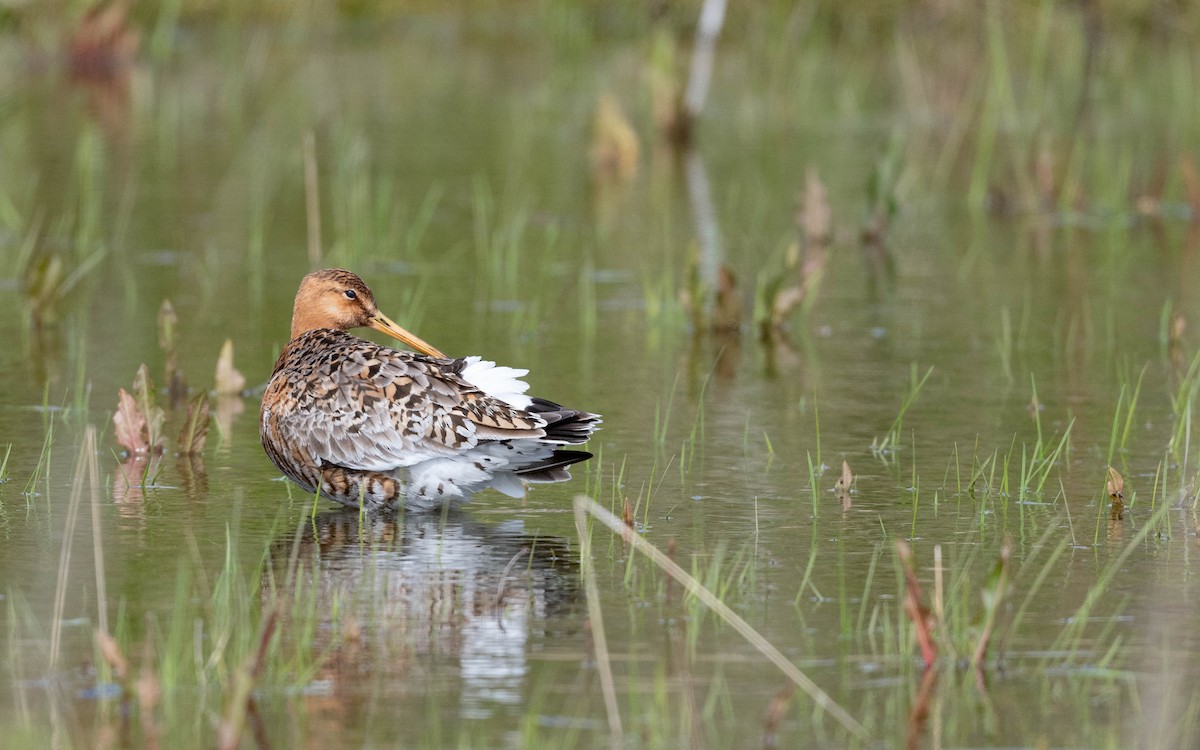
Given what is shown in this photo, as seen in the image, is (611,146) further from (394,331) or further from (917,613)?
(917,613)

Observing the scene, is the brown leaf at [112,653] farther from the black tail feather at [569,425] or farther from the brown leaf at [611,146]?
the brown leaf at [611,146]

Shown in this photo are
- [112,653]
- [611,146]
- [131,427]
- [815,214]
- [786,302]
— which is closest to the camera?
[112,653]

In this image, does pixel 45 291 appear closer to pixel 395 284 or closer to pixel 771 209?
pixel 395 284

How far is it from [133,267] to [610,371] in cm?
369

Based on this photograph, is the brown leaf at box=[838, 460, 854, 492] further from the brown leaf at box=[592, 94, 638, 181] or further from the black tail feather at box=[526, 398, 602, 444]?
the brown leaf at box=[592, 94, 638, 181]

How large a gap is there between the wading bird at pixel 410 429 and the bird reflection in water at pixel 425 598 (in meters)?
0.13

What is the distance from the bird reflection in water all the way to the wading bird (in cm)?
13

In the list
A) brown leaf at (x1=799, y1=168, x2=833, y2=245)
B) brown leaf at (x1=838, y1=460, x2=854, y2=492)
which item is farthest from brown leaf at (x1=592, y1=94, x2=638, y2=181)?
brown leaf at (x1=838, y1=460, x2=854, y2=492)

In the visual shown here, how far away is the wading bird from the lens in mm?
6562

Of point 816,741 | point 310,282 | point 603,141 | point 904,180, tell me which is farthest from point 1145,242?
point 816,741

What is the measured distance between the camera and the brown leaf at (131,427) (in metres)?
7.42

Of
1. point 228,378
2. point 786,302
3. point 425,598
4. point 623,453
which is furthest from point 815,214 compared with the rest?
point 425,598

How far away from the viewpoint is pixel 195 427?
748 cm

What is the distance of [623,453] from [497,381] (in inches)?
41.6
